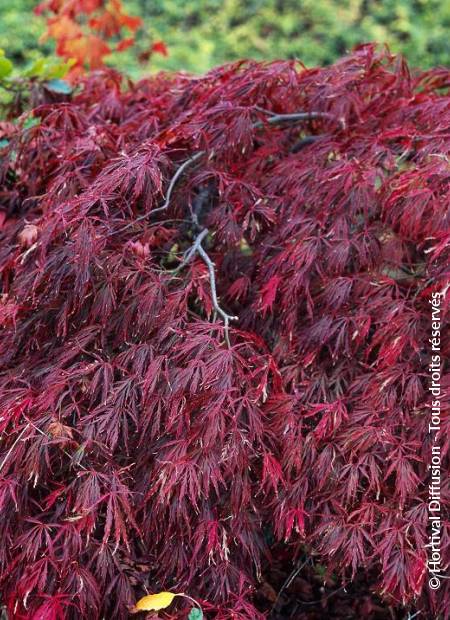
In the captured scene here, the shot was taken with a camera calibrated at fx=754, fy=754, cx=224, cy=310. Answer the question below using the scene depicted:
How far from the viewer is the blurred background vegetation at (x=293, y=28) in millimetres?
7395

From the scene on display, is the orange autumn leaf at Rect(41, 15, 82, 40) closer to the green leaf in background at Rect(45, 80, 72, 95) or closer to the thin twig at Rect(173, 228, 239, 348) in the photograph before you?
the green leaf in background at Rect(45, 80, 72, 95)

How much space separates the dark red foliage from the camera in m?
1.79

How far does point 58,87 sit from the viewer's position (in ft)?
9.53

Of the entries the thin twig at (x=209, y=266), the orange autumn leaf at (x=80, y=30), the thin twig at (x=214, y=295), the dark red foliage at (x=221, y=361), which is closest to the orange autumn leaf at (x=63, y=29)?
the orange autumn leaf at (x=80, y=30)

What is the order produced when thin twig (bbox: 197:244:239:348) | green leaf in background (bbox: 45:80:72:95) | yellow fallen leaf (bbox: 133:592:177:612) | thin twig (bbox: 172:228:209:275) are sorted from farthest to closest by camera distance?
green leaf in background (bbox: 45:80:72:95) → thin twig (bbox: 172:228:209:275) → thin twig (bbox: 197:244:239:348) → yellow fallen leaf (bbox: 133:592:177:612)

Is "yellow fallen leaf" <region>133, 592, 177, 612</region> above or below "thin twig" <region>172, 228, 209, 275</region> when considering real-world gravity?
below

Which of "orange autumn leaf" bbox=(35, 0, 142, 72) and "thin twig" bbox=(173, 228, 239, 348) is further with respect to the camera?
"orange autumn leaf" bbox=(35, 0, 142, 72)

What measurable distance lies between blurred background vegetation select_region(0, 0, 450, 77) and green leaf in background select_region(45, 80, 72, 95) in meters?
4.59

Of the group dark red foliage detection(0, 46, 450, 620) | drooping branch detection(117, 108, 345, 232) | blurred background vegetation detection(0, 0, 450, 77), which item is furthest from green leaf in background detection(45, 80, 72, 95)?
blurred background vegetation detection(0, 0, 450, 77)

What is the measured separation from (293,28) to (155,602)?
675cm

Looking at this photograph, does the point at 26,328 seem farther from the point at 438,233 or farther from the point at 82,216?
the point at 438,233

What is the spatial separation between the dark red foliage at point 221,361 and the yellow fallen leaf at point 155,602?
0.05 meters

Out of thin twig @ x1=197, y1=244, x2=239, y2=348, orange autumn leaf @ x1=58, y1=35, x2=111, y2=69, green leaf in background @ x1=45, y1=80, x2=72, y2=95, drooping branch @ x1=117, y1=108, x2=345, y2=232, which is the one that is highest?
drooping branch @ x1=117, y1=108, x2=345, y2=232

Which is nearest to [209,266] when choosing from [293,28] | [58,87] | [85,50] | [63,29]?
[58,87]
